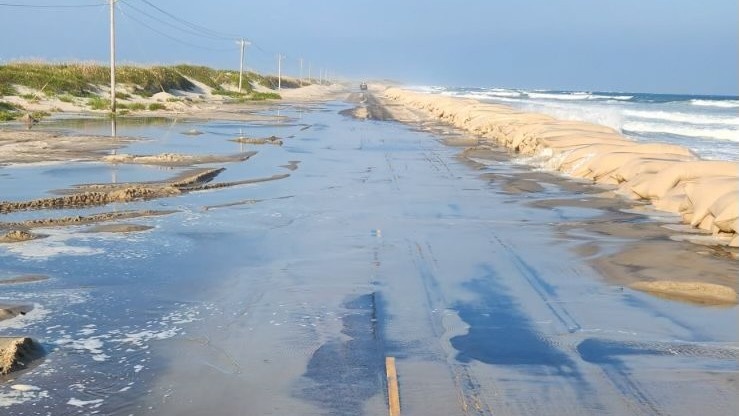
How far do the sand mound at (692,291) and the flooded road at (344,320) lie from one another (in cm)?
29

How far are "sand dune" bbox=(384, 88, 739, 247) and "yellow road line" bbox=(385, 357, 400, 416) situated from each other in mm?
6711

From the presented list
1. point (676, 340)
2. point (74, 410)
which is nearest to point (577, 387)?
point (676, 340)

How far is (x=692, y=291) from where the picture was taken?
27.2ft

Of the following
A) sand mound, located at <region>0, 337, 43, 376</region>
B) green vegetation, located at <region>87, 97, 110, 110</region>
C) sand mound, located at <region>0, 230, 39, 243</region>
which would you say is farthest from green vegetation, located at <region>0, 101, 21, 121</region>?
sand mound, located at <region>0, 337, 43, 376</region>

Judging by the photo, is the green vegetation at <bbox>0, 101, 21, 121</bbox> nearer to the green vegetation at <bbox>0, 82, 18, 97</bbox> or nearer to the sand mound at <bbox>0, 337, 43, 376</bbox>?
the green vegetation at <bbox>0, 82, 18, 97</bbox>

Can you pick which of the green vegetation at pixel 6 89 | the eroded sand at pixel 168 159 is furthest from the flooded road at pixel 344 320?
the green vegetation at pixel 6 89

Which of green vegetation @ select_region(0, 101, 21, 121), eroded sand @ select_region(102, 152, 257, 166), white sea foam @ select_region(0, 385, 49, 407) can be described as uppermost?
green vegetation @ select_region(0, 101, 21, 121)

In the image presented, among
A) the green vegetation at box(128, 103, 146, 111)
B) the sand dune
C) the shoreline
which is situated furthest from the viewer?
the green vegetation at box(128, 103, 146, 111)

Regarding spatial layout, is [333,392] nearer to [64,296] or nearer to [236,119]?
[64,296]

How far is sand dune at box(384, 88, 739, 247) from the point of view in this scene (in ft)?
38.4

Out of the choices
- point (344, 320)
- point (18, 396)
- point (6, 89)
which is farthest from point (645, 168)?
point (6, 89)

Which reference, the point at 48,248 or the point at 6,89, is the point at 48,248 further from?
the point at 6,89

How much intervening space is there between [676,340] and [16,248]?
24.3ft

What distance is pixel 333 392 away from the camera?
534 cm
